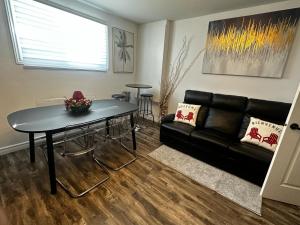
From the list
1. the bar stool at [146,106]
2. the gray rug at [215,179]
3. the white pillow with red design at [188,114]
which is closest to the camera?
the gray rug at [215,179]

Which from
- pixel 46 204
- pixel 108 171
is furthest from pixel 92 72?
pixel 46 204

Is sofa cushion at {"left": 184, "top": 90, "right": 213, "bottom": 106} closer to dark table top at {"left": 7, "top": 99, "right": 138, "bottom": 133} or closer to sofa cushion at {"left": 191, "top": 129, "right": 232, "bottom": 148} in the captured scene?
sofa cushion at {"left": 191, "top": 129, "right": 232, "bottom": 148}

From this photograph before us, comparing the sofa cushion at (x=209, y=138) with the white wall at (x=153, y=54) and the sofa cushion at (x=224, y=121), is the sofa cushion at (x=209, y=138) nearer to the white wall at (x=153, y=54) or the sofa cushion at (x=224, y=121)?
the sofa cushion at (x=224, y=121)

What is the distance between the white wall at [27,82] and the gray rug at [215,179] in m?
2.02

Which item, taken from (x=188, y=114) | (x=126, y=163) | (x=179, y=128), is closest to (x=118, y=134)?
(x=126, y=163)

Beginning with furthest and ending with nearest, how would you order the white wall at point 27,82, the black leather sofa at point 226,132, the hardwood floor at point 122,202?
the white wall at point 27,82 < the black leather sofa at point 226,132 < the hardwood floor at point 122,202

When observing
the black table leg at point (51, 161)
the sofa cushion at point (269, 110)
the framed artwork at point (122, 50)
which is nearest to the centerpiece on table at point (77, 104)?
the black table leg at point (51, 161)

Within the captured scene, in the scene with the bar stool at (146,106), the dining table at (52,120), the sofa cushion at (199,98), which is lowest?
the bar stool at (146,106)

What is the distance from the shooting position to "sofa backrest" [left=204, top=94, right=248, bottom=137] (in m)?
2.56

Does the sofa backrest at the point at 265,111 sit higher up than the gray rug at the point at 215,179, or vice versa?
the sofa backrest at the point at 265,111

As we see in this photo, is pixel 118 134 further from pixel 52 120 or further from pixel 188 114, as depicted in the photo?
pixel 188 114

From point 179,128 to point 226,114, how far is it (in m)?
0.91

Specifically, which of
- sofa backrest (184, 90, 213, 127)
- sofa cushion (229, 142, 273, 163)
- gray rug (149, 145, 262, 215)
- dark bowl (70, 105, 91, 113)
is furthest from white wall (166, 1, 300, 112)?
dark bowl (70, 105, 91, 113)

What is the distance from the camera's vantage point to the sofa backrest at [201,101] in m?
2.84
